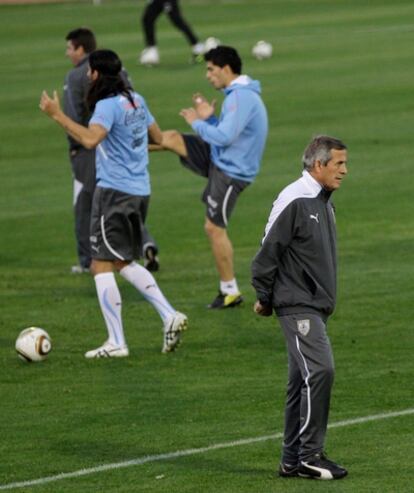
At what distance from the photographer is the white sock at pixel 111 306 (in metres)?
13.9

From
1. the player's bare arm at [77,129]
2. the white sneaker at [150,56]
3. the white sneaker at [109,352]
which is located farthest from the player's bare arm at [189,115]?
the white sneaker at [150,56]

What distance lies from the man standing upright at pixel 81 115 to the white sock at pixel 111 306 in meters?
3.87

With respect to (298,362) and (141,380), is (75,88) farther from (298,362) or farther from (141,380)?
(298,362)

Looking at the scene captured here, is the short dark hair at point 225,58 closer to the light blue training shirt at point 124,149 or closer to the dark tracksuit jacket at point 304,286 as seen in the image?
the light blue training shirt at point 124,149

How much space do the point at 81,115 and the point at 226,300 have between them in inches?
115

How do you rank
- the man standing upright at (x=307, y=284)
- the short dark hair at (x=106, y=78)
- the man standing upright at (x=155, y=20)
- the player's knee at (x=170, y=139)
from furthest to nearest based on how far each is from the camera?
the man standing upright at (x=155, y=20)
the player's knee at (x=170, y=139)
the short dark hair at (x=106, y=78)
the man standing upright at (x=307, y=284)

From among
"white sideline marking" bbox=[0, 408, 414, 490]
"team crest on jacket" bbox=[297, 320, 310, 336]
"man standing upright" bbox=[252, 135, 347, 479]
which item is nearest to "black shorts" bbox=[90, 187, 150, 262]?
"white sideline marking" bbox=[0, 408, 414, 490]

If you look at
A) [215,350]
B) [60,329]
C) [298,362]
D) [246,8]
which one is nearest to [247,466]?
[298,362]

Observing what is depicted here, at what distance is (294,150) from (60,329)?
11596mm

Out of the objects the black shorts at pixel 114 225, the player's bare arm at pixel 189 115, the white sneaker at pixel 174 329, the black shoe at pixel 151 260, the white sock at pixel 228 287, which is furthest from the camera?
the black shoe at pixel 151 260

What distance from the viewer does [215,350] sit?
46.6 ft

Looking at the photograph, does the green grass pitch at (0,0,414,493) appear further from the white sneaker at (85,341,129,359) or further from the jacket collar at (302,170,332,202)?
the jacket collar at (302,170,332,202)

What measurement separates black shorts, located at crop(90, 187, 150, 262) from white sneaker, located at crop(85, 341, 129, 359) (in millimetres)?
738

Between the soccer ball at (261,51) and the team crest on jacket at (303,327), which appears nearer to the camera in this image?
the team crest on jacket at (303,327)
